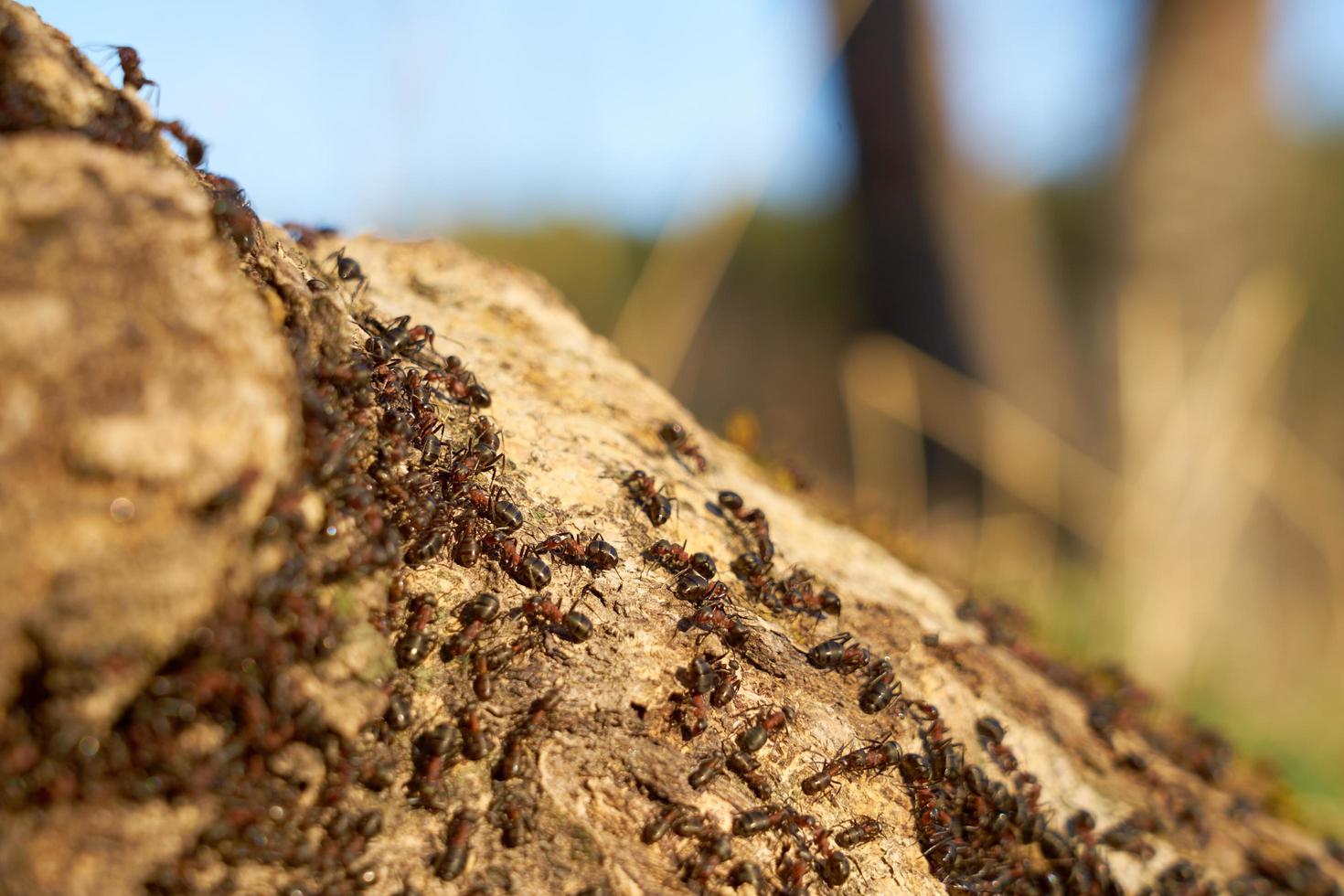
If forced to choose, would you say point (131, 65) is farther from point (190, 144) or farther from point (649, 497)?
point (649, 497)

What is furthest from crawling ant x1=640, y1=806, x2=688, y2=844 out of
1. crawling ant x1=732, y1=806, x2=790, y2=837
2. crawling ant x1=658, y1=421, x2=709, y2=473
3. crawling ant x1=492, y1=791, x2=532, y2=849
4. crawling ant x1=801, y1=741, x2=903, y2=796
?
crawling ant x1=658, y1=421, x2=709, y2=473

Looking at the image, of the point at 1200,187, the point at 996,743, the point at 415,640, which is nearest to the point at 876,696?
the point at 996,743

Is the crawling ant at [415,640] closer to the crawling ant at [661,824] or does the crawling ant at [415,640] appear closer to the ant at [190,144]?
the crawling ant at [661,824]

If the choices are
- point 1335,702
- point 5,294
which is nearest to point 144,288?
point 5,294

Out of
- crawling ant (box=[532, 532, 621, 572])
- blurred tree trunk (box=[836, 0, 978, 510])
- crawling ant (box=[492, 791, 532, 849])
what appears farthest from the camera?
blurred tree trunk (box=[836, 0, 978, 510])

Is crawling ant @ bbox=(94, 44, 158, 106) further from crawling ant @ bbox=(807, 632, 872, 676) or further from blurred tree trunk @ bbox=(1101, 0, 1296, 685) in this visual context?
blurred tree trunk @ bbox=(1101, 0, 1296, 685)
